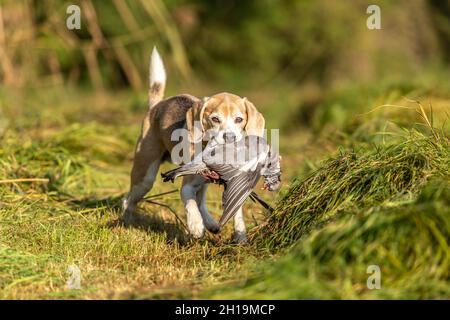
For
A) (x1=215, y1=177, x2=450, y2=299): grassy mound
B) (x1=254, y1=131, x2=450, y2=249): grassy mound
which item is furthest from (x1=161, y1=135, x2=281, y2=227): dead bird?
(x1=215, y1=177, x2=450, y2=299): grassy mound

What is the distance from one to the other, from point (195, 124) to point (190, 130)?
0.06 metres

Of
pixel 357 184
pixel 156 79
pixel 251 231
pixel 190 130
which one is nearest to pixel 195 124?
pixel 190 130

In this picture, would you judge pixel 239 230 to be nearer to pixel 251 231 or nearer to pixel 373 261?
pixel 251 231

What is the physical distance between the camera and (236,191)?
5.19 meters

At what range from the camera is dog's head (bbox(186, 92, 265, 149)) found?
579 cm

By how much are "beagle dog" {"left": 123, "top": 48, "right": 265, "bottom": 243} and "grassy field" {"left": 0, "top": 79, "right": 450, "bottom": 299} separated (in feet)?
0.54

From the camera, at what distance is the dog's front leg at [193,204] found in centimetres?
570

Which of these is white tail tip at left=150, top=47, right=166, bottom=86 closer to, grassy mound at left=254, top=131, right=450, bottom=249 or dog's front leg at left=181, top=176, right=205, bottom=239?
dog's front leg at left=181, top=176, right=205, bottom=239

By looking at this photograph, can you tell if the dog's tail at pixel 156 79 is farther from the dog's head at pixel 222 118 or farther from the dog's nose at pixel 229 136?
the dog's nose at pixel 229 136

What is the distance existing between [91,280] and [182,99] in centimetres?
225

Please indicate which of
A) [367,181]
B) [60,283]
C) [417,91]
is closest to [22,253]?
[60,283]

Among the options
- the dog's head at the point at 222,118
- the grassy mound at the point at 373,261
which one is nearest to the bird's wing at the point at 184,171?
the dog's head at the point at 222,118

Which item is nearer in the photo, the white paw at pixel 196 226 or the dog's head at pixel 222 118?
the white paw at pixel 196 226

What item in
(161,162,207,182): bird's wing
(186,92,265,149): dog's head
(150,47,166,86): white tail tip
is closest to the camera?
(161,162,207,182): bird's wing
